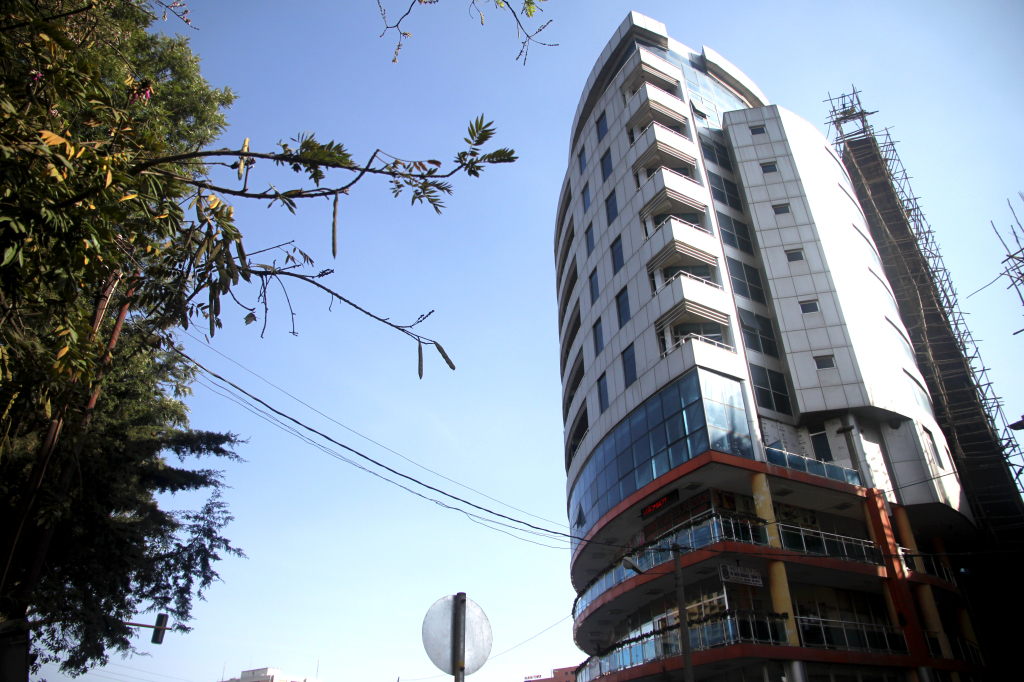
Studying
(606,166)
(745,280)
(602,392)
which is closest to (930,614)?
(745,280)

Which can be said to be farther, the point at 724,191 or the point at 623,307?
the point at 724,191

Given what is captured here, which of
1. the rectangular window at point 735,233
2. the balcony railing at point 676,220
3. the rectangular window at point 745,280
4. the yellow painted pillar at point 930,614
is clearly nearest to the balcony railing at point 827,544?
the yellow painted pillar at point 930,614

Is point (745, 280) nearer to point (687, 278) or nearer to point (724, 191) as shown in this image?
point (687, 278)

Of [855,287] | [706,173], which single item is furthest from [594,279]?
[855,287]

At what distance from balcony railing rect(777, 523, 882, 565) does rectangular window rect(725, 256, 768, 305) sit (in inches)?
429

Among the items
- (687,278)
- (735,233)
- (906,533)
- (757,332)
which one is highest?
(735,233)

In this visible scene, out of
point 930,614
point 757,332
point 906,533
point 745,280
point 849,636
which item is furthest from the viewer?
point 745,280

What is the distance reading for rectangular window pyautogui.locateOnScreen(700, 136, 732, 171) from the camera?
105 ft

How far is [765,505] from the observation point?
20.6m

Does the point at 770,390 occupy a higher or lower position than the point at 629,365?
lower

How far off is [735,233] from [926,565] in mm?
16338

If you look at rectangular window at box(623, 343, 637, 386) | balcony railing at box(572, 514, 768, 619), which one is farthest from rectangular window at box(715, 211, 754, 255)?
balcony railing at box(572, 514, 768, 619)

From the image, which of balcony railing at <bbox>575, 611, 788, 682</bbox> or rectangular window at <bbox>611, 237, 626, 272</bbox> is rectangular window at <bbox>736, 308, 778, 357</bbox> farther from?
balcony railing at <bbox>575, 611, 788, 682</bbox>

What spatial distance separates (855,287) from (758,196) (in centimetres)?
657
